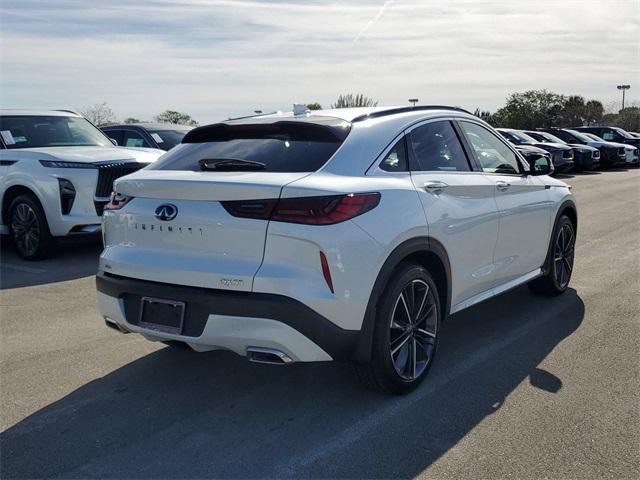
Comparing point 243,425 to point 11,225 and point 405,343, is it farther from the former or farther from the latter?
point 11,225

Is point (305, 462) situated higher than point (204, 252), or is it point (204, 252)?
point (204, 252)

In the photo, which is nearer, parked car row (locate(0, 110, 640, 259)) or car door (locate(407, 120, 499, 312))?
car door (locate(407, 120, 499, 312))

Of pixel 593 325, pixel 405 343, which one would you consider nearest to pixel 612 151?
pixel 593 325

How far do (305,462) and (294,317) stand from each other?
711 millimetres

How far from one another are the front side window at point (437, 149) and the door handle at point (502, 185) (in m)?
0.33

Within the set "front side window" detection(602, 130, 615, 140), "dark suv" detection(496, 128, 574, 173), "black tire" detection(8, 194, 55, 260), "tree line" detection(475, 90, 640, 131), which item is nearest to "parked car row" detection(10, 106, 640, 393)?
"black tire" detection(8, 194, 55, 260)

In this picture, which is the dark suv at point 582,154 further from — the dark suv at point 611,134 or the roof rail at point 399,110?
the roof rail at point 399,110

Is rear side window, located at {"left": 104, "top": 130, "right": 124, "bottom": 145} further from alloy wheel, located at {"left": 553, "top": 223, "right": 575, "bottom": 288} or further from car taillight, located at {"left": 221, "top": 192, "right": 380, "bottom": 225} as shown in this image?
car taillight, located at {"left": 221, "top": 192, "right": 380, "bottom": 225}

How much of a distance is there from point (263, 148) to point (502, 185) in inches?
79.4

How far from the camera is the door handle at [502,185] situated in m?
5.04

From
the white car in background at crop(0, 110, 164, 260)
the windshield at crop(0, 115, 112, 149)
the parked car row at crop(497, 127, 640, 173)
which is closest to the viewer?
the white car in background at crop(0, 110, 164, 260)

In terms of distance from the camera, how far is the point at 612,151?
25625 mm

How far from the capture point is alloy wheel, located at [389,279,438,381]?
3947 mm

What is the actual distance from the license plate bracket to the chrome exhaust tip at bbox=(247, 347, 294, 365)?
43 centimetres
